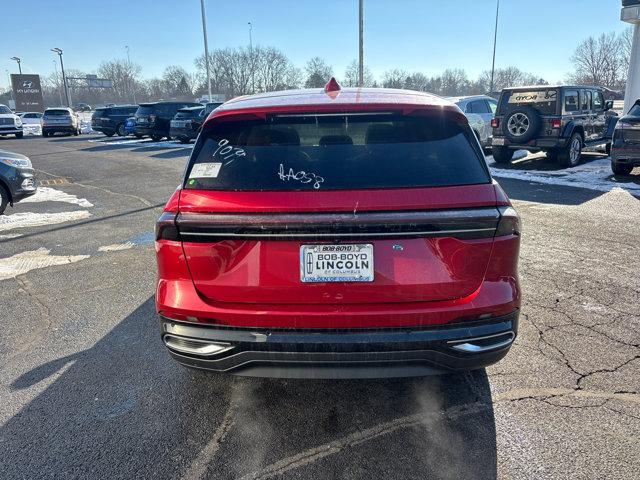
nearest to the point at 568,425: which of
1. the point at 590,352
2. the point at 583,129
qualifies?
the point at 590,352

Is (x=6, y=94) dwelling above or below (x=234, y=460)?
above

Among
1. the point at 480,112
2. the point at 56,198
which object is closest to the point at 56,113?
the point at 56,198

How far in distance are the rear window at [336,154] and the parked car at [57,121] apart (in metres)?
31.4

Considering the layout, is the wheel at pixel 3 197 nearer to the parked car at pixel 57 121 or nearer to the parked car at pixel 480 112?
the parked car at pixel 480 112

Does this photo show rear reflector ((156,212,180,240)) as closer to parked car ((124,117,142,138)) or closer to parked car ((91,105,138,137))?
parked car ((124,117,142,138))

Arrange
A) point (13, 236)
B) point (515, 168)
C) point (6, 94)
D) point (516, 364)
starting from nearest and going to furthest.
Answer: point (516, 364)
point (13, 236)
point (515, 168)
point (6, 94)

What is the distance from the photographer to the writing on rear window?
233 centimetres

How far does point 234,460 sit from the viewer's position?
92.7 inches

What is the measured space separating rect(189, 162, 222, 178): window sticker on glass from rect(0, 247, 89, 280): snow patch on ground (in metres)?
3.72

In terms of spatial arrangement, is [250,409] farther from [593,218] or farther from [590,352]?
[593,218]

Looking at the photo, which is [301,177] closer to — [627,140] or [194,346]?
[194,346]

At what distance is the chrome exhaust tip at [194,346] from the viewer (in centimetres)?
237

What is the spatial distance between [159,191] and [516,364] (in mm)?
8719

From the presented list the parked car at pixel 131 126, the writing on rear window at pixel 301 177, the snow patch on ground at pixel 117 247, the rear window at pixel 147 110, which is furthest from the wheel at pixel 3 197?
the parked car at pixel 131 126
